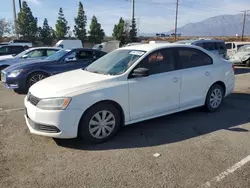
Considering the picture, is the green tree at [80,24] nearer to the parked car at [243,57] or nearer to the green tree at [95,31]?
the green tree at [95,31]

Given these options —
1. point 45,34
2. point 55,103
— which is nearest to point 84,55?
point 55,103

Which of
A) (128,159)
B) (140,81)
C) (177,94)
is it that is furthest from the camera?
(177,94)

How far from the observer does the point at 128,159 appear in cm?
373

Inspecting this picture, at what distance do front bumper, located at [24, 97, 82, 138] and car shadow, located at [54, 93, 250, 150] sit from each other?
331mm

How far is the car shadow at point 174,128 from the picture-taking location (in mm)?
4266

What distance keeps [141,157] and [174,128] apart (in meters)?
1.39

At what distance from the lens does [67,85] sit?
13.9 ft

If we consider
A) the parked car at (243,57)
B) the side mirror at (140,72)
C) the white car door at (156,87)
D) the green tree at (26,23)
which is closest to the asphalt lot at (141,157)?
the white car door at (156,87)

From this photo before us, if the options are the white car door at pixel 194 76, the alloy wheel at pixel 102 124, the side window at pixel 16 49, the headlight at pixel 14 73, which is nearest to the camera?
the alloy wheel at pixel 102 124

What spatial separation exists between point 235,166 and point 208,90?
2443mm

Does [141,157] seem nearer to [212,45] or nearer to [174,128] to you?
[174,128]

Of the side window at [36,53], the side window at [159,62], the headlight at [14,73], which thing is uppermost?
the side window at [159,62]

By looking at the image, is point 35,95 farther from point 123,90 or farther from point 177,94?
point 177,94

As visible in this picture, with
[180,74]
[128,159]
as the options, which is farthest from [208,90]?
[128,159]
